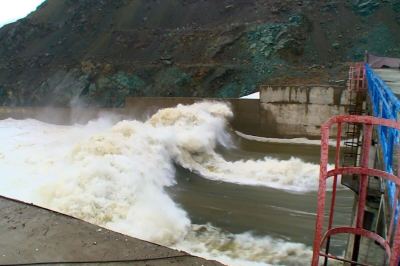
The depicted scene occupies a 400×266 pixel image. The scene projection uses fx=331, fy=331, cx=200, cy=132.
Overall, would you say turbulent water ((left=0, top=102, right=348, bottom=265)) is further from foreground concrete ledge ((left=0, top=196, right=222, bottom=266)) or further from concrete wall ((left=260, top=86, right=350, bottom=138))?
concrete wall ((left=260, top=86, right=350, bottom=138))

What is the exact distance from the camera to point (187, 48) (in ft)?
95.8

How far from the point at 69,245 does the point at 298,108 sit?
13.5m

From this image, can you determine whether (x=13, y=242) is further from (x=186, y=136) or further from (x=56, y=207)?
(x=186, y=136)

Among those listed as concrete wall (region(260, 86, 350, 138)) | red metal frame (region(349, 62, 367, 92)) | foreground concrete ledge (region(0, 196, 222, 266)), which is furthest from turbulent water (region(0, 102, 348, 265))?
red metal frame (region(349, 62, 367, 92))

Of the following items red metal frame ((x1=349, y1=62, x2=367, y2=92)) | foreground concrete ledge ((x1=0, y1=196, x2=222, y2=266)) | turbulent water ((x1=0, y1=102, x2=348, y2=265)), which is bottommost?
turbulent water ((x1=0, y1=102, x2=348, y2=265))

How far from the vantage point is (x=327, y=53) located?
1031 inches

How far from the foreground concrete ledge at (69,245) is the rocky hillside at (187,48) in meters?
19.5

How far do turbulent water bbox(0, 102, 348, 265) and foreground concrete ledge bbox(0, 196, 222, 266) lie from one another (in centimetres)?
189

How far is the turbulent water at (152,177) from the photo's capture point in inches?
222

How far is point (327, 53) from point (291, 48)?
294cm

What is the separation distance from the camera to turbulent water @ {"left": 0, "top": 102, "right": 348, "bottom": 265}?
18.5 feet

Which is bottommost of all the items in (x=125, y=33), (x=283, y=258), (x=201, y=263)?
(x=283, y=258)

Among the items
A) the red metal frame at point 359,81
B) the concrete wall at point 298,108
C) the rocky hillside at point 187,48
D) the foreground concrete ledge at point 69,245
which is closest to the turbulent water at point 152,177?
the foreground concrete ledge at point 69,245

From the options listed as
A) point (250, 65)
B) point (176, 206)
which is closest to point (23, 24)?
point (250, 65)
